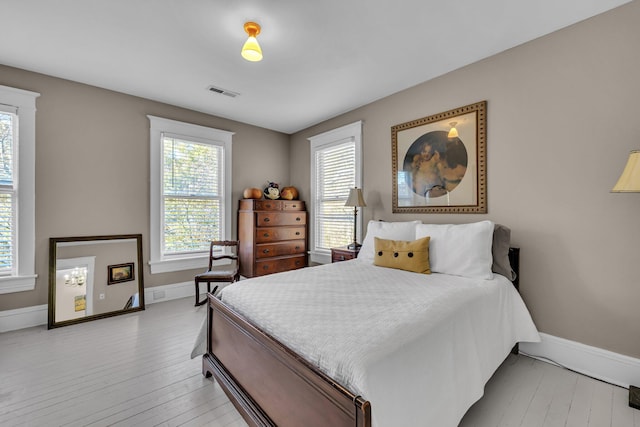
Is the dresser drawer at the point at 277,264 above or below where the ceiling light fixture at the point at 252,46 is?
below

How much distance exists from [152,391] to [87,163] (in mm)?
2694

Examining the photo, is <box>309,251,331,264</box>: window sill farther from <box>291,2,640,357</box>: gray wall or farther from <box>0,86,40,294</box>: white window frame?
<box>0,86,40,294</box>: white window frame

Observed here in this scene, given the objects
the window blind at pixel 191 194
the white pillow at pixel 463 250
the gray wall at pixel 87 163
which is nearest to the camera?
the white pillow at pixel 463 250

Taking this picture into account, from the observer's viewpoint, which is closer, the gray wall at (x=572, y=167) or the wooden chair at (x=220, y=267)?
the gray wall at (x=572, y=167)

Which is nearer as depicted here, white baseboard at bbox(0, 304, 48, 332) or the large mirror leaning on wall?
white baseboard at bbox(0, 304, 48, 332)

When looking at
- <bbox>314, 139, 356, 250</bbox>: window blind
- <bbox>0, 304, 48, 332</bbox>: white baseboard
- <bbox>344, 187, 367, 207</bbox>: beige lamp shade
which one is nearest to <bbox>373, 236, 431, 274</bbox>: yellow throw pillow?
<bbox>344, 187, 367, 207</bbox>: beige lamp shade

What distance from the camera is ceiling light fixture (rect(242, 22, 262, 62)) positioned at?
201 cm

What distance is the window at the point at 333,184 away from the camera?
12.9 feet

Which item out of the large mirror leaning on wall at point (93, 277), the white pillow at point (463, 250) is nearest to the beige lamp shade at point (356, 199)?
the white pillow at point (463, 250)

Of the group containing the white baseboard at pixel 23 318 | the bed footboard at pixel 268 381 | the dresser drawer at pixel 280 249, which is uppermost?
the dresser drawer at pixel 280 249

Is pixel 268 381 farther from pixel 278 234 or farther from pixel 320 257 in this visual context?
pixel 320 257

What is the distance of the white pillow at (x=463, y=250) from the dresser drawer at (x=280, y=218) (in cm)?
244

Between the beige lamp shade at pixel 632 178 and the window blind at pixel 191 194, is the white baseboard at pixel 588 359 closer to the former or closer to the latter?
the beige lamp shade at pixel 632 178

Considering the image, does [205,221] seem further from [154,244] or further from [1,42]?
[1,42]
